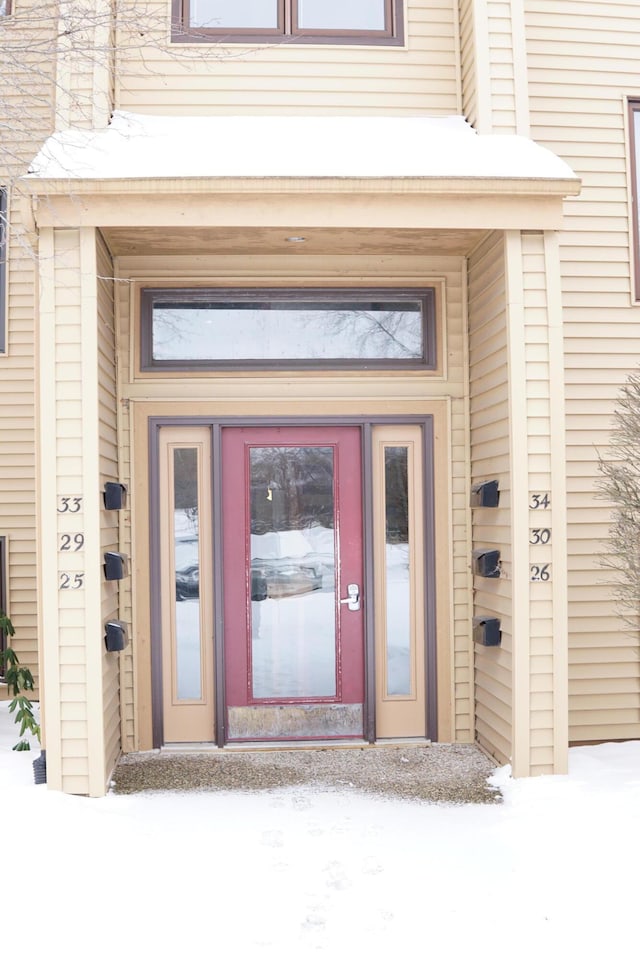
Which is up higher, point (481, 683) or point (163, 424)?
point (163, 424)

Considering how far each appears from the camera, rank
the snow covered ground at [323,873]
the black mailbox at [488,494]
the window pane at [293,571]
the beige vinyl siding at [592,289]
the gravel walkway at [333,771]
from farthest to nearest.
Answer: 1. the beige vinyl siding at [592,289]
2. the window pane at [293,571]
3. the black mailbox at [488,494]
4. the gravel walkway at [333,771]
5. the snow covered ground at [323,873]

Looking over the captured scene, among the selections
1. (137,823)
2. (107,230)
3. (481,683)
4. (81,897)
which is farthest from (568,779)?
(107,230)

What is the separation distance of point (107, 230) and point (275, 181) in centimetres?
110

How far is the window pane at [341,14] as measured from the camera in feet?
18.5

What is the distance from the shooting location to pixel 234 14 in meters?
5.62

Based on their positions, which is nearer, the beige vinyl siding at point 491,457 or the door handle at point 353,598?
the beige vinyl siding at point 491,457

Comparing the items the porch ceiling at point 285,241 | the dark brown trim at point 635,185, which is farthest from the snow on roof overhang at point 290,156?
the dark brown trim at point 635,185

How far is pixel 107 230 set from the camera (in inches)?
192

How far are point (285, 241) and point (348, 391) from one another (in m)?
1.07

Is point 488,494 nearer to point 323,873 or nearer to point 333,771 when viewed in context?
point 333,771

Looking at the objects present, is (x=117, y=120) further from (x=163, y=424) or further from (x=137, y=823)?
(x=137, y=823)

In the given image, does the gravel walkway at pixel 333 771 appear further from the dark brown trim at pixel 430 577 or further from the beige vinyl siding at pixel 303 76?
the beige vinyl siding at pixel 303 76

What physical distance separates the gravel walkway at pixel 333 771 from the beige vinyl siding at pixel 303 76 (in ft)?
13.8

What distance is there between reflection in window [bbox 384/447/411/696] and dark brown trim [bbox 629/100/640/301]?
84.9 inches
